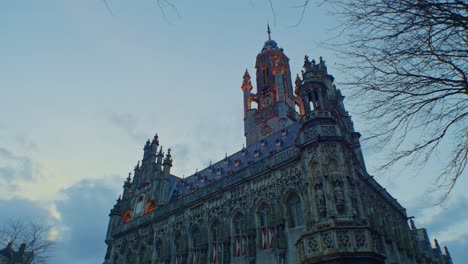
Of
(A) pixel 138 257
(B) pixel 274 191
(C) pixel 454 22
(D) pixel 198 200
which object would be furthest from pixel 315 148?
(A) pixel 138 257

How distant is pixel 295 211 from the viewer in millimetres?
23297

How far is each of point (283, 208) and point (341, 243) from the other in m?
6.17

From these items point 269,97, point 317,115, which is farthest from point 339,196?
point 269,97

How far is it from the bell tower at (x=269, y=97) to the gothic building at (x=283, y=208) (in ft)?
44.5

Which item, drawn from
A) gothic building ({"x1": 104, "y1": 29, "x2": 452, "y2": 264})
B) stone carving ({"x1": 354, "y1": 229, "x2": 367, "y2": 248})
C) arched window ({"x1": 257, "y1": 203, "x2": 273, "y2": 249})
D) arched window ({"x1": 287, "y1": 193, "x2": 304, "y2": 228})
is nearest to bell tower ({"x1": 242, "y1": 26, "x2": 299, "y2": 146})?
gothic building ({"x1": 104, "y1": 29, "x2": 452, "y2": 264})

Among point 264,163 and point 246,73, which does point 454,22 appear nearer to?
point 264,163

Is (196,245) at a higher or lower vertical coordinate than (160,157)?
lower

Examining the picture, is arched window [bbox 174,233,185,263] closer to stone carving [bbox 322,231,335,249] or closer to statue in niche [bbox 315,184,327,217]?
statue in niche [bbox 315,184,327,217]

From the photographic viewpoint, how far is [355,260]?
1784 centimetres

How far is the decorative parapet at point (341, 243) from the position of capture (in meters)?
17.8

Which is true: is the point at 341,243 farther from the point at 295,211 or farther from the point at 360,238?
the point at 295,211

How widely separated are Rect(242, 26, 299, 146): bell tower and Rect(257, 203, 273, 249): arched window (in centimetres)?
2373

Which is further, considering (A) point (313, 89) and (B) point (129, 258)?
(B) point (129, 258)

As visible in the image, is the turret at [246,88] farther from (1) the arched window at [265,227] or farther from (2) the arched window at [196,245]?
(1) the arched window at [265,227]
